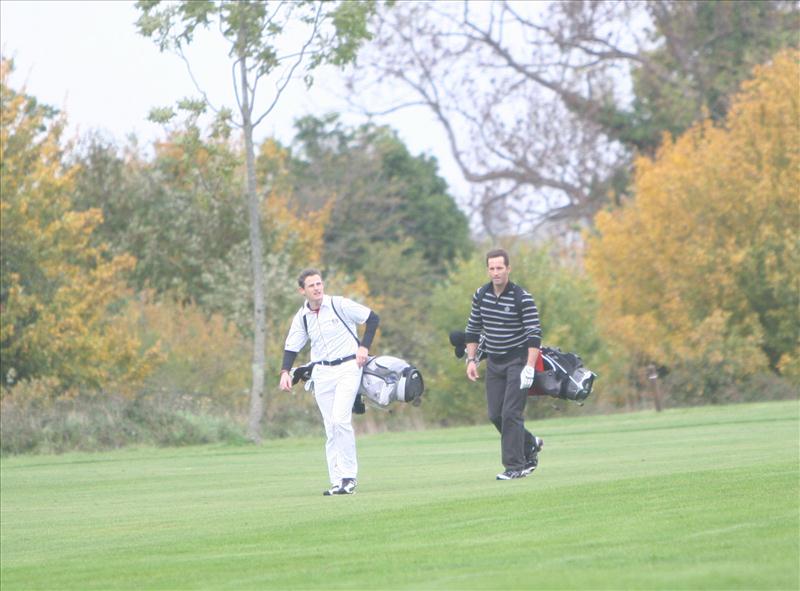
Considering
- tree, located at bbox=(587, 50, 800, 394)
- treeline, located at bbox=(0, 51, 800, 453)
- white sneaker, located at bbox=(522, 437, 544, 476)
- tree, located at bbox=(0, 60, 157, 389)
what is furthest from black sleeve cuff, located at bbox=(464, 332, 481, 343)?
tree, located at bbox=(587, 50, 800, 394)

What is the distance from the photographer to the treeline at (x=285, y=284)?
1430 inches

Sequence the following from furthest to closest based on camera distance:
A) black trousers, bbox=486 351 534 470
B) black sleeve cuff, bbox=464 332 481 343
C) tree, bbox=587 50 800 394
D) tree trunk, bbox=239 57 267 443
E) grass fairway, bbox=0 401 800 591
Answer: tree, bbox=587 50 800 394
tree trunk, bbox=239 57 267 443
black sleeve cuff, bbox=464 332 481 343
black trousers, bbox=486 351 534 470
grass fairway, bbox=0 401 800 591

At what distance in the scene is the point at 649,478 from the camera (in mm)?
13891

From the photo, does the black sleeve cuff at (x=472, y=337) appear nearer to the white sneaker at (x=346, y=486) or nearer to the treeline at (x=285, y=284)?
the white sneaker at (x=346, y=486)

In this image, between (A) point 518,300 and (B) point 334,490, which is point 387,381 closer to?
(B) point 334,490

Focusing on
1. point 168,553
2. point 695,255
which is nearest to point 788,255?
point 695,255

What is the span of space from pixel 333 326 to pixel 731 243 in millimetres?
32330

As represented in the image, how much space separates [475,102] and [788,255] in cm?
1763

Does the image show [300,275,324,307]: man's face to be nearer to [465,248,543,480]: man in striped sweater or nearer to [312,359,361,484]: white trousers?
[312,359,361,484]: white trousers

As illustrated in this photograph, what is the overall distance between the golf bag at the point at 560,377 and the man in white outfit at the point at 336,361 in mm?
1078

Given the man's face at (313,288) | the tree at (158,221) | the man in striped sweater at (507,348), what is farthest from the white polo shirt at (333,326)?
the tree at (158,221)

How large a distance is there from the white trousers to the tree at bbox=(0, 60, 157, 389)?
21.9 meters

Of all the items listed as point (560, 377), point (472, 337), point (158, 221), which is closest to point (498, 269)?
point (472, 337)

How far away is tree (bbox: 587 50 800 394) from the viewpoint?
4497cm
